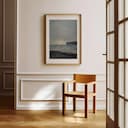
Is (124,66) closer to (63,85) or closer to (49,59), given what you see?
(63,85)

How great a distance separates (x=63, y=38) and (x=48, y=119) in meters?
1.71

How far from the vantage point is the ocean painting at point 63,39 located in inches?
235

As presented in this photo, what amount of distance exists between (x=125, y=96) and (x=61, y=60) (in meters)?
2.83

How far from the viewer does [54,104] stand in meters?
5.98

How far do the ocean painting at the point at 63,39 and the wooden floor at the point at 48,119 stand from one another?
110cm

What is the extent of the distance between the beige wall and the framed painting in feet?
0.32

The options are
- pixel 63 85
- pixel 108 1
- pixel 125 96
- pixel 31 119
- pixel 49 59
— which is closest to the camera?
pixel 125 96

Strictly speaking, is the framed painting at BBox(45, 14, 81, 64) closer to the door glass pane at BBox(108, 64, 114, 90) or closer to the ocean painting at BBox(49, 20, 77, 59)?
the ocean painting at BBox(49, 20, 77, 59)

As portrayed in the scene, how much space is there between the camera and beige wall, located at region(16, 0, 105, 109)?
5.96 m

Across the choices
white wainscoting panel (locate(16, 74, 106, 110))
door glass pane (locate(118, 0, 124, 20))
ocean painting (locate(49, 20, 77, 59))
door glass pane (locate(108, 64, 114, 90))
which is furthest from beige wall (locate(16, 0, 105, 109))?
door glass pane (locate(118, 0, 124, 20))

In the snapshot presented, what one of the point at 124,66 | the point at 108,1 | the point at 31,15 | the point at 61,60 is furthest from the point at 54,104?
the point at 124,66

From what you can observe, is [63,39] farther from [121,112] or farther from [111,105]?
[121,112]

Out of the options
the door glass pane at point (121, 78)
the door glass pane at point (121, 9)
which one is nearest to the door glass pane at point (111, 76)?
the door glass pane at point (121, 78)

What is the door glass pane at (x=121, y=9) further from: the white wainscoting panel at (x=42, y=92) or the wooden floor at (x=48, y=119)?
the white wainscoting panel at (x=42, y=92)
